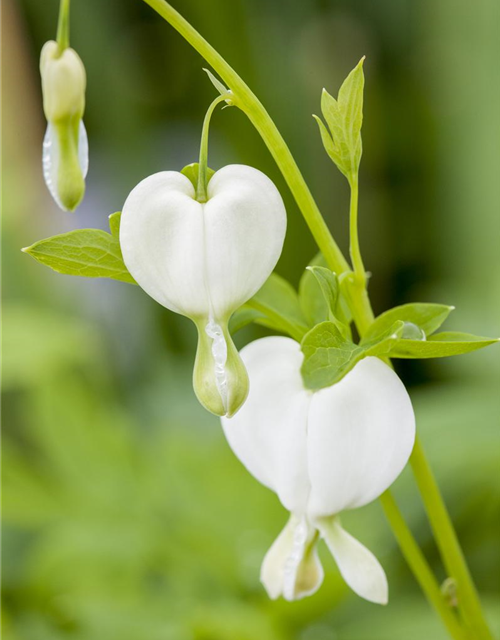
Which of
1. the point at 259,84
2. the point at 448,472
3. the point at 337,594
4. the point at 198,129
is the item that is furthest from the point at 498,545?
the point at 198,129

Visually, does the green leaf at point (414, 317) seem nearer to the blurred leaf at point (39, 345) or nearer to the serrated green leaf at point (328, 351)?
the serrated green leaf at point (328, 351)

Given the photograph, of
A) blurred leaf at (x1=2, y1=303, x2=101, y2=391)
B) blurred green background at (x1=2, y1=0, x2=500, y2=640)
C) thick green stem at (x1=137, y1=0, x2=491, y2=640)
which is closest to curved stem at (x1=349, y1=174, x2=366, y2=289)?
thick green stem at (x1=137, y1=0, x2=491, y2=640)

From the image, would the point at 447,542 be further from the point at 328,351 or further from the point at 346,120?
the point at 346,120

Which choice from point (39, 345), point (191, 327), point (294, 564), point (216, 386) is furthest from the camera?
point (191, 327)

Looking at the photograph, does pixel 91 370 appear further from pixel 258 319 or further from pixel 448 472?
pixel 258 319

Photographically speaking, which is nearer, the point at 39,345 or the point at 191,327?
the point at 39,345

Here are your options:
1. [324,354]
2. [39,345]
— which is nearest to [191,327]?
[39,345]

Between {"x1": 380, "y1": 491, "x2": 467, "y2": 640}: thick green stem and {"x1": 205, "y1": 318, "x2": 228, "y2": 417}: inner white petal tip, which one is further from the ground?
{"x1": 205, "y1": 318, "x2": 228, "y2": 417}: inner white petal tip

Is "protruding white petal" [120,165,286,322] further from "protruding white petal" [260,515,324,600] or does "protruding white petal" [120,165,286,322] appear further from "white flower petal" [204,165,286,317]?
"protruding white petal" [260,515,324,600]

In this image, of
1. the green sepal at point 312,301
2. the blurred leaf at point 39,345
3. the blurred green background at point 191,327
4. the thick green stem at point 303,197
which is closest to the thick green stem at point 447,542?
the thick green stem at point 303,197
